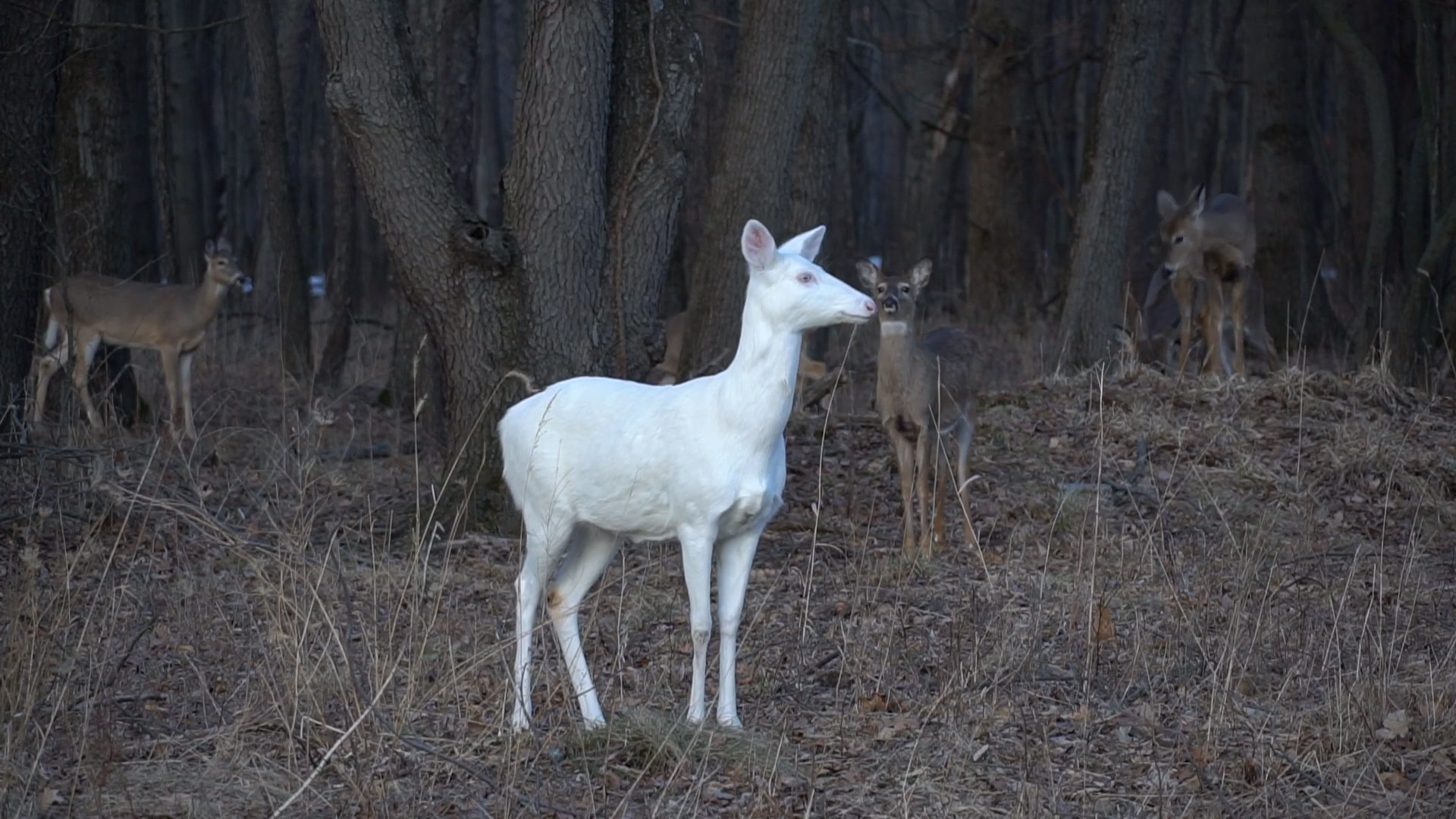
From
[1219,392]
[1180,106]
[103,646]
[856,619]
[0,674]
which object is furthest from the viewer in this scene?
[1180,106]

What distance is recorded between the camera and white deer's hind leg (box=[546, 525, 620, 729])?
5530 millimetres

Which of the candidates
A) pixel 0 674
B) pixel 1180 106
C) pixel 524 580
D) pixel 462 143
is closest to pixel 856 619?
pixel 524 580

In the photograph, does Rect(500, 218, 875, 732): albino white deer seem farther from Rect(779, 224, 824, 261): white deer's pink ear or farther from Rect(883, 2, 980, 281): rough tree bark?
Rect(883, 2, 980, 281): rough tree bark

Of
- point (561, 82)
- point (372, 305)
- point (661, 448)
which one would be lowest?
point (372, 305)

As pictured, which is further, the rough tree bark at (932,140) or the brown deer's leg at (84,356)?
the rough tree bark at (932,140)

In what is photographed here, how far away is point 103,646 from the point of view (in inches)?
231

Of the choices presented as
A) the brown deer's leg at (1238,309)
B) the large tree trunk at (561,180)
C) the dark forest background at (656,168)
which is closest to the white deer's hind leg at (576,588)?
the dark forest background at (656,168)

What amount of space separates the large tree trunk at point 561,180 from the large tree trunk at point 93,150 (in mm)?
5637

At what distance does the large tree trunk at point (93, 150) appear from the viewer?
12.8m

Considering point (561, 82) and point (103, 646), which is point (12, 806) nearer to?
point (103, 646)

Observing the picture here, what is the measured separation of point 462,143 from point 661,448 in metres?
8.36

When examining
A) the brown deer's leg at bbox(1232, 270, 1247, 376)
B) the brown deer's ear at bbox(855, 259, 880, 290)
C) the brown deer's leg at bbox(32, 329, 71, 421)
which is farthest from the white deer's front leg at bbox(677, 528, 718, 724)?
the brown deer's leg at bbox(1232, 270, 1247, 376)

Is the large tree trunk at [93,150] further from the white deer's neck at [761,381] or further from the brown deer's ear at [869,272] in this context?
the white deer's neck at [761,381]

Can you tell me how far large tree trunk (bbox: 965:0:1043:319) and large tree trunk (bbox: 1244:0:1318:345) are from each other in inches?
92.3
